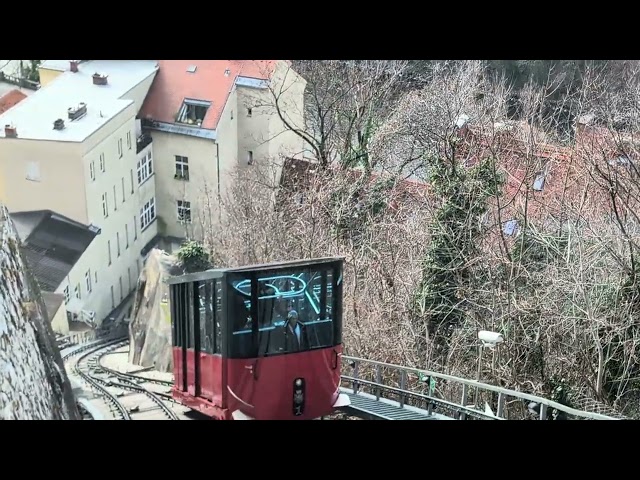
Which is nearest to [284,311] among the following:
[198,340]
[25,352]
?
[198,340]

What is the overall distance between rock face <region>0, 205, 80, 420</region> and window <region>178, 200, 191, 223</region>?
4.67 ft

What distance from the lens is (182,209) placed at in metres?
6.57

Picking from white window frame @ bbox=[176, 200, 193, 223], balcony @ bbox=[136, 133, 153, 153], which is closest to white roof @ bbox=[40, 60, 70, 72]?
balcony @ bbox=[136, 133, 153, 153]

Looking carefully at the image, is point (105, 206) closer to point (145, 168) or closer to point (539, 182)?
point (145, 168)

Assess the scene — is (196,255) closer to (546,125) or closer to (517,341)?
(517,341)

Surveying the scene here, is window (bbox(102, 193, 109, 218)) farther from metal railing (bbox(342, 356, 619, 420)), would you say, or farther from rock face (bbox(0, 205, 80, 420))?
metal railing (bbox(342, 356, 619, 420))

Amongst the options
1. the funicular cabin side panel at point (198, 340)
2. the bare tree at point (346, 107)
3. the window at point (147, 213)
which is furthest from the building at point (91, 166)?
the bare tree at point (346, 107)

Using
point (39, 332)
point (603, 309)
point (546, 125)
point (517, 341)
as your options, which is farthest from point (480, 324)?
point (39, 332)

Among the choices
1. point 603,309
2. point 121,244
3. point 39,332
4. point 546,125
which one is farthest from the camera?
point 546,125

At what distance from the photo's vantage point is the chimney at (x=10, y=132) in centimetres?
571

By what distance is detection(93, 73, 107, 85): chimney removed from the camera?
20.1 ft

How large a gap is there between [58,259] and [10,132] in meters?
0.96

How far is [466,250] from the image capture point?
315 inches

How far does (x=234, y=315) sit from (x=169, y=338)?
102cm
